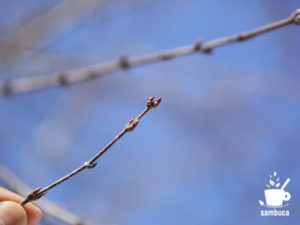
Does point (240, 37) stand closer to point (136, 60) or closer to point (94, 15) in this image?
point (136, 60)

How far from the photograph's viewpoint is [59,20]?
1.72 metres

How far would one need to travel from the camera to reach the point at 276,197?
1.10 metres

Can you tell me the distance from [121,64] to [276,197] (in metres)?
0.61

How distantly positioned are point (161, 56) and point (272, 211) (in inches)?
22.2

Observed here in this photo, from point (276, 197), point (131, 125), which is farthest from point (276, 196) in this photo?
point (131, 125)

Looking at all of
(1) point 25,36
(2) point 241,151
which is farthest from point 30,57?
(2) point 241,151

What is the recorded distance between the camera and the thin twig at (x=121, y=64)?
2.42 feet

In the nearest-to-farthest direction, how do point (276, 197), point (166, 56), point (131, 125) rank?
1. point (131, 125)
2. point (166, 56)
3. point (276, 197)

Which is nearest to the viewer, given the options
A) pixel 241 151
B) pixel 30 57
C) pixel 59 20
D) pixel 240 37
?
pixel 240 37

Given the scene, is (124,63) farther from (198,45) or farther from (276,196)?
(276,196)

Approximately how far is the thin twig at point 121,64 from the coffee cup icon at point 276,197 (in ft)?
1.68

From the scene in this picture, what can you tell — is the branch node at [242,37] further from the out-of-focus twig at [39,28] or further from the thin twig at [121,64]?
the out-of-focus twig at [39,28]

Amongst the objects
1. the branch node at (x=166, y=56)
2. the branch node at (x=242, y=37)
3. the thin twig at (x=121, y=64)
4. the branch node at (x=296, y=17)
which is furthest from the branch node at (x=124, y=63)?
the branch node at (x=296, y=17)

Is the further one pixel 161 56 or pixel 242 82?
pixel 242 82
